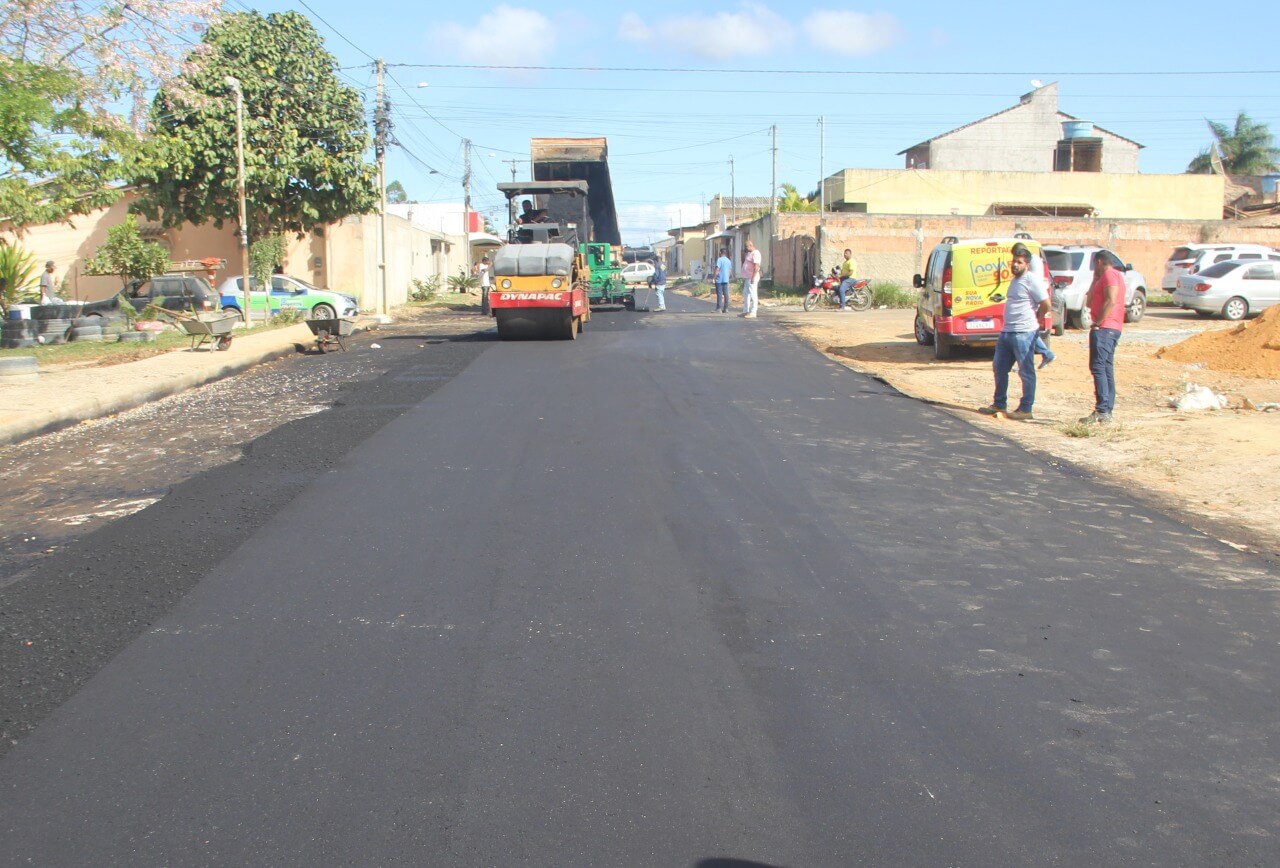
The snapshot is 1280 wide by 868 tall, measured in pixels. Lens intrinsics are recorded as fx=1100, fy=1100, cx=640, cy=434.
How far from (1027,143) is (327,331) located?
50.2 meters

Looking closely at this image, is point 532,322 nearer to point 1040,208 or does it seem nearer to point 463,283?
point 463,283

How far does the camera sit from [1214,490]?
8.63 metres

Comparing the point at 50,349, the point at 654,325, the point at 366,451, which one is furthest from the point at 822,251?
the point at 366,451

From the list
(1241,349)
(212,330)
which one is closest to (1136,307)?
(1241,349)

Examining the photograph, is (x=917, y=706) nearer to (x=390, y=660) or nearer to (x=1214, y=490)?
(x=390, y=660)

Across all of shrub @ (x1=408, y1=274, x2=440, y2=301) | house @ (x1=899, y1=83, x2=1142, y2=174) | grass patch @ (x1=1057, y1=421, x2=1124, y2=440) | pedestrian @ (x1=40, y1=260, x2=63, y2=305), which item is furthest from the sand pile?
house @ (x1=899, y1=83, x2=1142, y2=174)

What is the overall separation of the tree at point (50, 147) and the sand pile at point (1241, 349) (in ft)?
58.3

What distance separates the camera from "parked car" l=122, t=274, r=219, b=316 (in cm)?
2666

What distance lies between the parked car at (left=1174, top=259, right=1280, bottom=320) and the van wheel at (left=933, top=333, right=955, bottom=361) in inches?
493

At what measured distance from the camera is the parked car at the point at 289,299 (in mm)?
28844

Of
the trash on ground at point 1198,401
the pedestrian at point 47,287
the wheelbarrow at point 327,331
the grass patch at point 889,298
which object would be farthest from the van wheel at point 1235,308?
the pedestrian at point 47,287

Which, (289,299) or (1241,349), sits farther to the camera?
(289,299)

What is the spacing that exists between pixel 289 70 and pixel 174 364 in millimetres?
15887

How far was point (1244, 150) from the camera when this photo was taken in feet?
218
